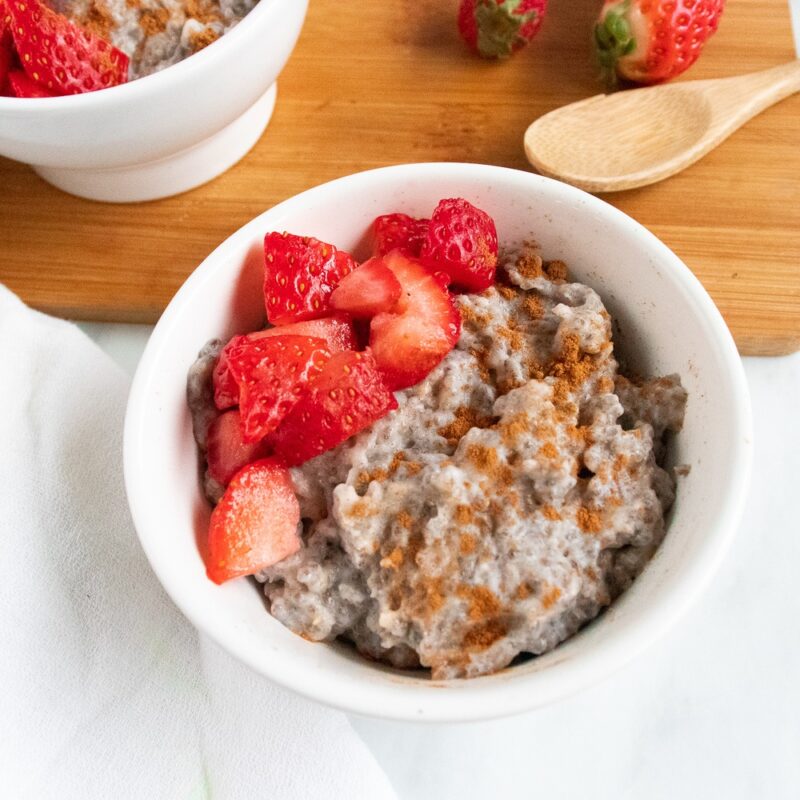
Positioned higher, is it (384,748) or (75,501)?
(75,501)

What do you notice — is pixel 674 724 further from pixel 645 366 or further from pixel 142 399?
pixel 142 399

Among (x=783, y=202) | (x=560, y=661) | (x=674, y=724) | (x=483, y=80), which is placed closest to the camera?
(x=560, y=661)

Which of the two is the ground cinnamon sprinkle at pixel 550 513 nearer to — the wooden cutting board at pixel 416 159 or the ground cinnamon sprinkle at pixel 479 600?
the ground cinnamon sprinkle at pixel 479 600

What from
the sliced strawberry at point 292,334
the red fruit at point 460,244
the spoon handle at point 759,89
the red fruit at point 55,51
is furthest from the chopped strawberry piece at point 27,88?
the spoon handle at point 759,89

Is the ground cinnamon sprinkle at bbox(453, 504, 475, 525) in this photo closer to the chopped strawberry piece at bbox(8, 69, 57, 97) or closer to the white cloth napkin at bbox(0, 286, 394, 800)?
the white cloth napkin at bbox(0, 286, 394, 800)

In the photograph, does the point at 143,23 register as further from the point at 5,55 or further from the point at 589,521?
the point at 589,521

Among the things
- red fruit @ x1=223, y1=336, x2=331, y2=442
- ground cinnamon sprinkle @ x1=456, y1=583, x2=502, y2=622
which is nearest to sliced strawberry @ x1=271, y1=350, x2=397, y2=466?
red fruit @ x1=223, y1=336, x2=331, y2=442

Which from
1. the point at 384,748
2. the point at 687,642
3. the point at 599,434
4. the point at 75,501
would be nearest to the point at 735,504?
the point at 599,434
